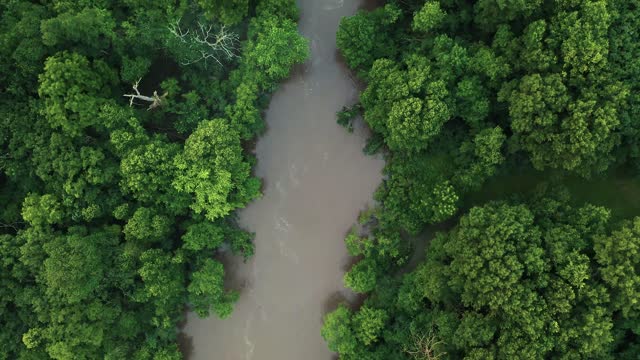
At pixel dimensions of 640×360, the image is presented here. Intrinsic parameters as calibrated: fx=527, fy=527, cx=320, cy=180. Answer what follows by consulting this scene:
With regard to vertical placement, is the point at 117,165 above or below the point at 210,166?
above

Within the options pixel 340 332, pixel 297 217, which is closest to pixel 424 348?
pixel 340 332

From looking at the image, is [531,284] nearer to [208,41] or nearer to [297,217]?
[297,217]

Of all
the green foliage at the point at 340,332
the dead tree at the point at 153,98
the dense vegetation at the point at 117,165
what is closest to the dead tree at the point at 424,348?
the green foliage at the point at 340,332

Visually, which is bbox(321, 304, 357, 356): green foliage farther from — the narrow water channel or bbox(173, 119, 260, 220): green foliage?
bbox(173, 119, 260, 220): green foliage

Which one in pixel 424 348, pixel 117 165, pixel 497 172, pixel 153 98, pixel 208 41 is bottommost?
pixel 424 348

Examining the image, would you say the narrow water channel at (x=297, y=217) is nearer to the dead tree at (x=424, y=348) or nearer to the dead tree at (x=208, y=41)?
the dead tree at (x=208, y=41)

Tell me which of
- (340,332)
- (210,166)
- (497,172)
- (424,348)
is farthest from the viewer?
(340,332)

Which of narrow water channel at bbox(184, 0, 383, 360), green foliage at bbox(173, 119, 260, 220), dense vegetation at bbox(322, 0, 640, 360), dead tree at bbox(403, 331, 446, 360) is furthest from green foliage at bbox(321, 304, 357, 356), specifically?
green foliage at bbox(173, 119, 260, 220)
